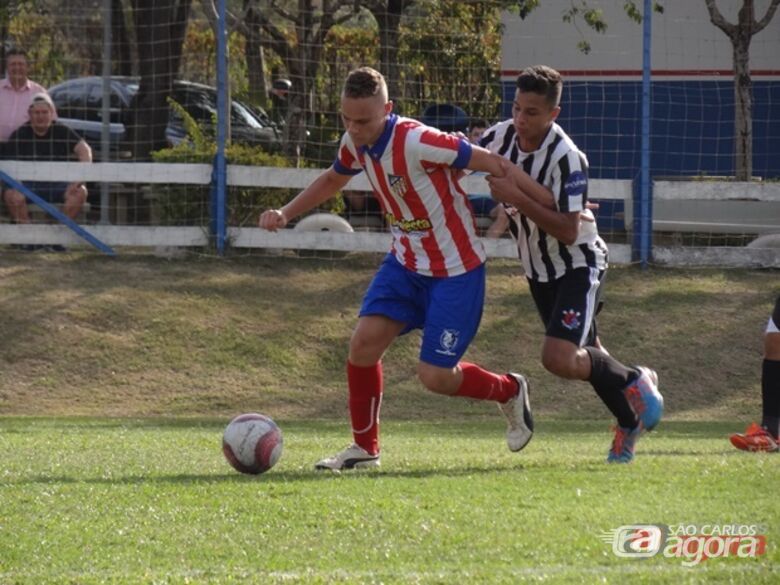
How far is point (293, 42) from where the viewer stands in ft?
67.5

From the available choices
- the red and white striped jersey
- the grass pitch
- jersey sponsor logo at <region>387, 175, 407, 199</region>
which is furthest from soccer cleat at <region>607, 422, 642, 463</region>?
jersey sponsor logo at <region>387, 175, 407, 199</region>

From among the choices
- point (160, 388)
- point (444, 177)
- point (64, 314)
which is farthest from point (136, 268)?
point (444, 177)

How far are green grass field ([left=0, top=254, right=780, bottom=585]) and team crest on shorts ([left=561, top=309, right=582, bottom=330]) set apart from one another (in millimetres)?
727

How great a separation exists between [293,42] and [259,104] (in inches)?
48.2

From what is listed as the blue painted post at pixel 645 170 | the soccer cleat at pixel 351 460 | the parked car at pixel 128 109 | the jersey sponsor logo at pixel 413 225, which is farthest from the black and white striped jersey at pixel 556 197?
the parked car at pixel 128 109

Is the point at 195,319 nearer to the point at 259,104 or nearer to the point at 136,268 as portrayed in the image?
the point at 136,268

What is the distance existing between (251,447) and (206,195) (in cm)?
972

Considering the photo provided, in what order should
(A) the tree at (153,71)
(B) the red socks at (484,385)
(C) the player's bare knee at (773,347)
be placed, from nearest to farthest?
(B) the red socks at (484,385)
(C) the player's bare knee at (773,347)
(A) the tree at (153,71)

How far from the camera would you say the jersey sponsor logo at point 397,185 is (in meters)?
7.84

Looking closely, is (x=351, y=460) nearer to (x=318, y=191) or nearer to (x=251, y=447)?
(x=251, y=447)

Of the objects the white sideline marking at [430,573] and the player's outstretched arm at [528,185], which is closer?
the white sideline marking at [430,573]

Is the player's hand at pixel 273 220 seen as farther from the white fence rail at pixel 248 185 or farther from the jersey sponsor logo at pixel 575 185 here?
the white fence rail at pixel 248 185

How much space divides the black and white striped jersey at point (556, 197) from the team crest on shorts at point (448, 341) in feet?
2.40

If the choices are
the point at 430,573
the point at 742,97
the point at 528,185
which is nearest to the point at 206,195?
the point at 742,97
